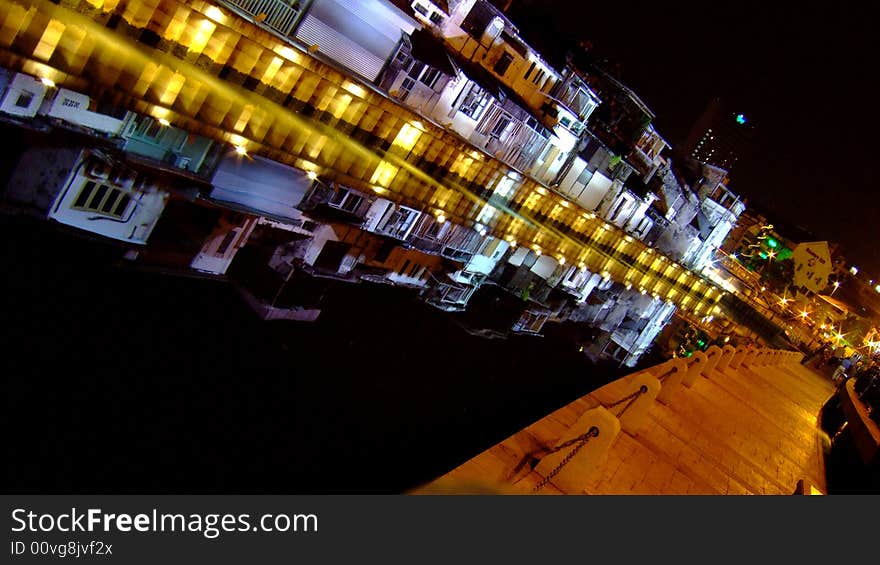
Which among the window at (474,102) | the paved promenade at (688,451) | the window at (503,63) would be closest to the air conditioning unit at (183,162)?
the paved promenade at (688,451)

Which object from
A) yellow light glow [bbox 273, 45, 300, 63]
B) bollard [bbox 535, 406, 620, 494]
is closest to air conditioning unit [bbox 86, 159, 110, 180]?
yellow light glow [bbox 273, 45, 300, 63]

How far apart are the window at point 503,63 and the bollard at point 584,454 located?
3251 cm

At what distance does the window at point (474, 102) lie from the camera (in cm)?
3219

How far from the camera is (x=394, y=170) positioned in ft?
102

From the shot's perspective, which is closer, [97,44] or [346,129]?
[97,44]

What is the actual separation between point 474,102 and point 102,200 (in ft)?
74.1

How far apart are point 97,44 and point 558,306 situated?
43509 millimetres

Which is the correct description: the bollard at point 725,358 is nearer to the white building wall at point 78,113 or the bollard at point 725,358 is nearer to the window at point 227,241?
the window at point 227,241

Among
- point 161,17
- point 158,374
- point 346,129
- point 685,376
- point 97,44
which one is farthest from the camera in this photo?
point 346,129

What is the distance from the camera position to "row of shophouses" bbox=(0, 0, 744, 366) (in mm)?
17016

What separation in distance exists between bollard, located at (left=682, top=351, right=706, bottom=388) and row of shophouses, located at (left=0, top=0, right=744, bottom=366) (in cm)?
1655

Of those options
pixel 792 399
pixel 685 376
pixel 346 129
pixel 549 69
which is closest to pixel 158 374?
pixel 346 129

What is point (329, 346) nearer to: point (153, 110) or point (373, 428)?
point (373, 428)

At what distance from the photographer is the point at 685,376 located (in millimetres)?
20531
